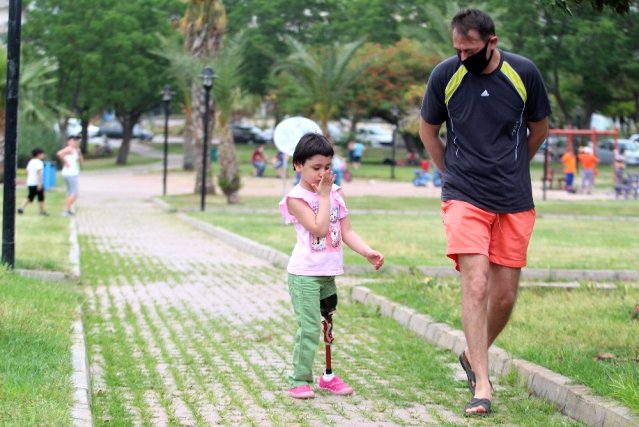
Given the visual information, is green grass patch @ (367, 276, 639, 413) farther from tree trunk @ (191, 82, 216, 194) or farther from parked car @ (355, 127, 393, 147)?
parked car @ (355, 127, 393, 147)

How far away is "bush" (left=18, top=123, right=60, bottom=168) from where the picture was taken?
5075cm

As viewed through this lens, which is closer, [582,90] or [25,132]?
[25,132]

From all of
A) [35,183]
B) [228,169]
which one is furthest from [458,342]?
[228,169]

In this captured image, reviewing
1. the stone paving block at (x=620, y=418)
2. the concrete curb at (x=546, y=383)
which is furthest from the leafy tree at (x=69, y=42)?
the stone paving block at (x=620, y=418)

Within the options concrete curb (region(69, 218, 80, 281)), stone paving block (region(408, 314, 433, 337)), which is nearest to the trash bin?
concrete curb (region(69, 218, 80, 281))

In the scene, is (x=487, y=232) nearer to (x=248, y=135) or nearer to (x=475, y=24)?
(x=475, y=24)

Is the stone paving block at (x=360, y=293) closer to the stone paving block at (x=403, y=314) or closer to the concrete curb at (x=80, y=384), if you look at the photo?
the stone paving block at (x=403, y=314)

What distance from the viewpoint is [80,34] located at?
192 ft

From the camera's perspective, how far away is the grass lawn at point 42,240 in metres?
13.4

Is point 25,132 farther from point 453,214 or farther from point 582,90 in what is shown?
point 453,214

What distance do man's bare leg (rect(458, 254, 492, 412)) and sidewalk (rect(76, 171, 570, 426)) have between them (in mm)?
286

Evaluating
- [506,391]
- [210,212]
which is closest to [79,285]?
[506,391]

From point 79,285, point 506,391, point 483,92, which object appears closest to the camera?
point 483,92

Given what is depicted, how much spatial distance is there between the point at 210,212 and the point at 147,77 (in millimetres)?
34634
